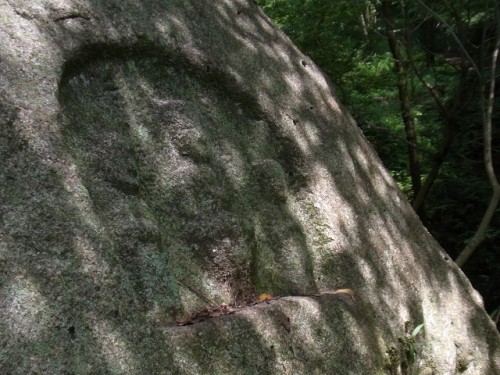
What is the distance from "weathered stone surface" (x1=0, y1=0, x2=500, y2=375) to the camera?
6.98ft

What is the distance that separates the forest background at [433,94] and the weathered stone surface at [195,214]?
2.66 meters

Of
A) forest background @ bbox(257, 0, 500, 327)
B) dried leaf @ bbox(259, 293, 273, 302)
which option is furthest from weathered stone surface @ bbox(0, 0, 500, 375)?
forest background @ bbox(257, 0, 500, 327)

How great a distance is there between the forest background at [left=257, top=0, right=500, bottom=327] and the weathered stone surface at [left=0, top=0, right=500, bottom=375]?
2663mm

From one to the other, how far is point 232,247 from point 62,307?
1.18 metres

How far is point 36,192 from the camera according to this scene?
218cm

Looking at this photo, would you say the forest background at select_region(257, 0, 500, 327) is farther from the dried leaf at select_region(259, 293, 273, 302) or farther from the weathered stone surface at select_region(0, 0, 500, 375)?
the dried leaf at select_region(259, 293, 273, 302)

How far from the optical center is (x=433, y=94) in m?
6.92

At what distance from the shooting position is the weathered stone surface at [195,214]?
2129mm

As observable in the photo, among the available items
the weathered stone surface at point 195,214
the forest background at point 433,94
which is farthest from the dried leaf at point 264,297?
the forest background at point 433,94

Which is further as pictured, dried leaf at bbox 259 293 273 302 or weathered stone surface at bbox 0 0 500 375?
dried leaf at bbox 259 293 273 302

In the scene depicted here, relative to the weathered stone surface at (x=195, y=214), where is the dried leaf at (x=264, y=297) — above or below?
below

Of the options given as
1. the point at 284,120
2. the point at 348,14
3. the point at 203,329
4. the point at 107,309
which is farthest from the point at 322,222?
the point at 348,14

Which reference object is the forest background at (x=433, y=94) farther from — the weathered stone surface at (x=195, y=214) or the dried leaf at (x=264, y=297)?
the dried leaf at (x=264, y=297)

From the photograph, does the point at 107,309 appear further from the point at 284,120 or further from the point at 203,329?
the point at 284,120
